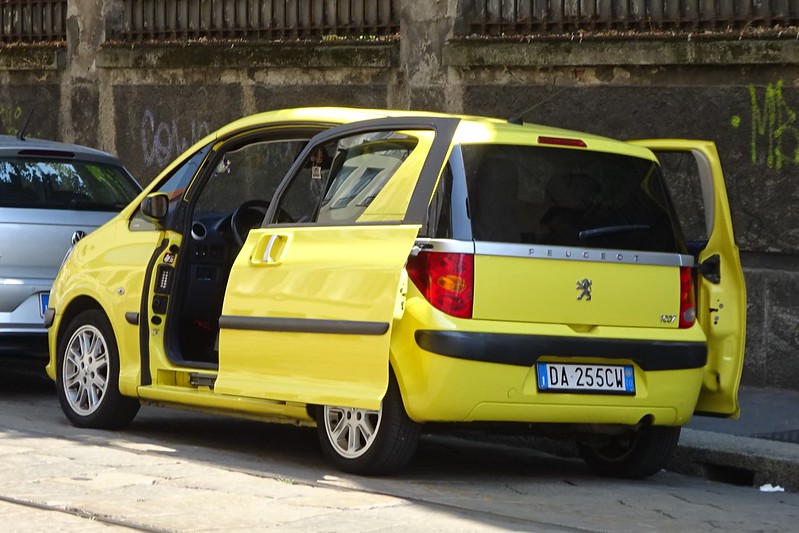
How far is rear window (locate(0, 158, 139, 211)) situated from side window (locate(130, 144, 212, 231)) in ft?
5.80

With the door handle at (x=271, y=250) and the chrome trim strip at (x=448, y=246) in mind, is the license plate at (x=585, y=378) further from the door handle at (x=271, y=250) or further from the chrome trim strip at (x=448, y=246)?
the door handle at (x=271, y=250)

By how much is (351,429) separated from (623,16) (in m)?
5.23

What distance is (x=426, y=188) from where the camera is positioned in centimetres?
735

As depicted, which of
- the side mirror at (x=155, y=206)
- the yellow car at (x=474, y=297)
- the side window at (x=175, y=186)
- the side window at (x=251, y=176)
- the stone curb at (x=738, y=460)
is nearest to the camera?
the yellow car at (x=474, y=297)

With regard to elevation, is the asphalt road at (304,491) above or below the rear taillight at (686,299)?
below

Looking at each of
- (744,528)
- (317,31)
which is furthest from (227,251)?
(317,31)

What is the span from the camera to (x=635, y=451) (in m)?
8.11

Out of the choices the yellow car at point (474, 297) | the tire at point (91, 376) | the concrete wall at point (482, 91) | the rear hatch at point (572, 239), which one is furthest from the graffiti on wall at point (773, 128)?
the tire at point (91, 376)

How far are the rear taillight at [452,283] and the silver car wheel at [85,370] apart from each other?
2.59 meters

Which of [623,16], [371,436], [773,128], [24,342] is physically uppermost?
[623,16]

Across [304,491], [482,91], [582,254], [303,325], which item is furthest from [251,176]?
[304,491]

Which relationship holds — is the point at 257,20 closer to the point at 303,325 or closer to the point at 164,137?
the point at 164,137

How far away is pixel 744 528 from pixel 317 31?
8.59 m

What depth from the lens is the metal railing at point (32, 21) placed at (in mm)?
17312
